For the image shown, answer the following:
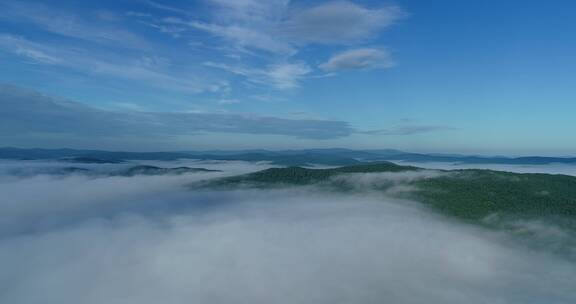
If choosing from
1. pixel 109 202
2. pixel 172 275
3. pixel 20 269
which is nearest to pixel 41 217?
pixel 109 202

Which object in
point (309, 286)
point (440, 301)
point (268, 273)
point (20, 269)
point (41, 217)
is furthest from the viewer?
point (41, 217)

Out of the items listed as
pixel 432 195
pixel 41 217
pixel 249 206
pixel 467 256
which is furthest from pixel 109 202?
pixel 467 256

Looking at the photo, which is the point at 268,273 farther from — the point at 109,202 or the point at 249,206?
the point at 109,202

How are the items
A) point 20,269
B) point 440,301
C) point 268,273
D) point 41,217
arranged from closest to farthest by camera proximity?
1. point 440,301
2. point 268,273
3. point 20,269
4. point 41,217

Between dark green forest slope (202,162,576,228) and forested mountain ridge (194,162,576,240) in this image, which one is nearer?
forested mountain ridge (194,162,576,240)

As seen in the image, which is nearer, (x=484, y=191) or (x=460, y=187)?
(x=484, y=191)

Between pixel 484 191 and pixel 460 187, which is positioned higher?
pixel 460 187

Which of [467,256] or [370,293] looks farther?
[467,256]

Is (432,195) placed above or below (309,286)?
above

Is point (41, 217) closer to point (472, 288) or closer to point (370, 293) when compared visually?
point (370, 293)

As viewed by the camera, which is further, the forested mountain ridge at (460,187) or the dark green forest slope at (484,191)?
the dark green forest slope at (484,191)
